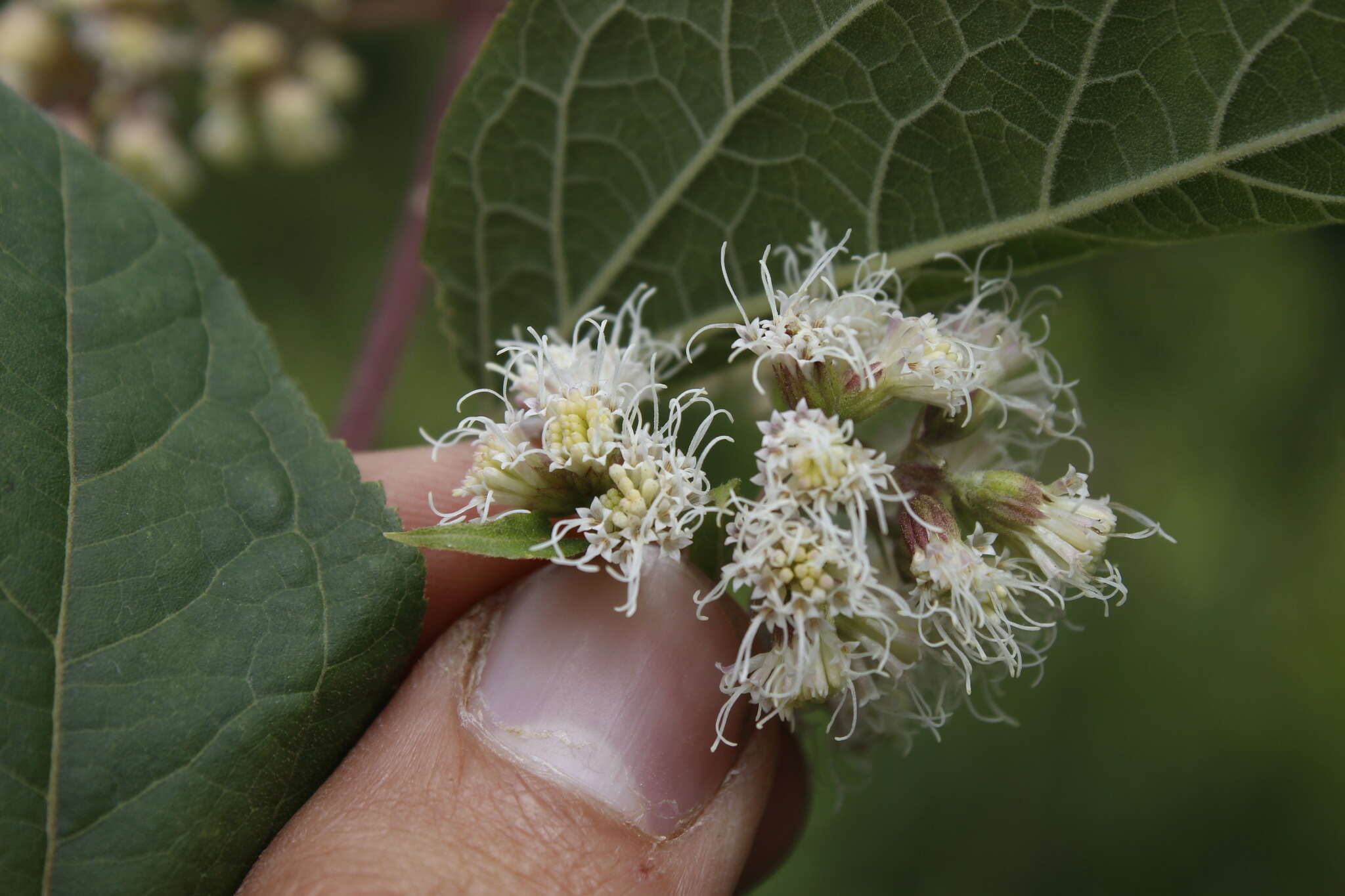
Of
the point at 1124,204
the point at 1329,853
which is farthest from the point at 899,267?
the point at 1329,853

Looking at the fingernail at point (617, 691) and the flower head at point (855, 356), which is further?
the fingernail at point (617, 691)

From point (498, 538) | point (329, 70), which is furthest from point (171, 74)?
point (498, 538)

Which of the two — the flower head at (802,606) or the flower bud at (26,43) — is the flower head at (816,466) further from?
the flower bud at (26,43)

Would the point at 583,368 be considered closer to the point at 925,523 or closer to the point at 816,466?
the point at 816,466

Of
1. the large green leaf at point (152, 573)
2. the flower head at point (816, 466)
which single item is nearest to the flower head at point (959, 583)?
the flower head at point (816, 466)

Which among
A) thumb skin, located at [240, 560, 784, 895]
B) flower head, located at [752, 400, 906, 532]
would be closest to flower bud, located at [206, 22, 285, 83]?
thumb skin, located at [240, 560, 784, 895]
